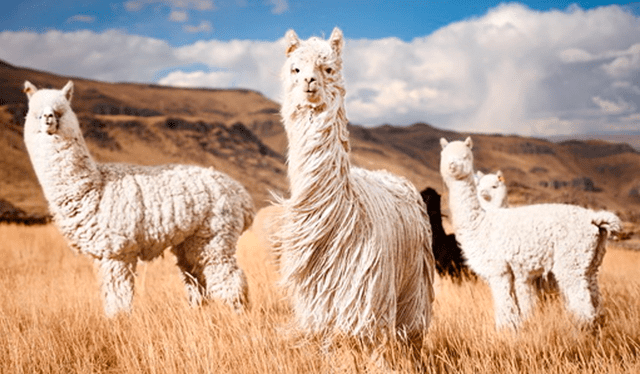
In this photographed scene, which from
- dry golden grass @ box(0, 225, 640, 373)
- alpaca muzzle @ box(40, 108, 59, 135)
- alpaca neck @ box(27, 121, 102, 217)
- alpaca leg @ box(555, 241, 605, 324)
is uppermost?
alpaca muzzle @ box(40, 108, 59, 135)

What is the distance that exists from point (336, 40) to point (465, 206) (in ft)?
9.66

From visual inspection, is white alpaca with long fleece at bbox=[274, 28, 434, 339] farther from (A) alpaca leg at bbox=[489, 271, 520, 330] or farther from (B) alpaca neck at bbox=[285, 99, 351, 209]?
(A) alpaca leg at bbox=[489, 271, 520, 330]

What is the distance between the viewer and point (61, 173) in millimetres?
4906

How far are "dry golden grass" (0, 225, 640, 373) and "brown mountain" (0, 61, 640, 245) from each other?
117 ft

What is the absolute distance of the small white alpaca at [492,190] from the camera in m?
7.27

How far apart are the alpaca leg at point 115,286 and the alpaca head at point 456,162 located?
335 centimetres

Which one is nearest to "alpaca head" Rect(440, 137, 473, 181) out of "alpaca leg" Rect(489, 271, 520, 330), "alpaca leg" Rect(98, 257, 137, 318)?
"alpaca leg" Rect(489, 271, 520, 330)

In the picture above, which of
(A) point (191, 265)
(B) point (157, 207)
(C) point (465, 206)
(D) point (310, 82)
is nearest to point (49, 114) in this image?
(B) point (157, 207)

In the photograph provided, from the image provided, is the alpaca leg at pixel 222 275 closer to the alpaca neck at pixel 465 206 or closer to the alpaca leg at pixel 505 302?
the alpaca neck at pixel 465 206

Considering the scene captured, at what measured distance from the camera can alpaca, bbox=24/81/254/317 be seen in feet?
16.0

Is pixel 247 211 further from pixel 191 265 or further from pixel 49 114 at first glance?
pixel 49 114

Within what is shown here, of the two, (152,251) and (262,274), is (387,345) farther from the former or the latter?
(262,274)

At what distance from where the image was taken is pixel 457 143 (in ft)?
18.1

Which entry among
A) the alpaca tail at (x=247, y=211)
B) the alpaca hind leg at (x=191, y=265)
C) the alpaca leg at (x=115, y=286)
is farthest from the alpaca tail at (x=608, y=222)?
the alpaca leg at (x=115, y=286)
